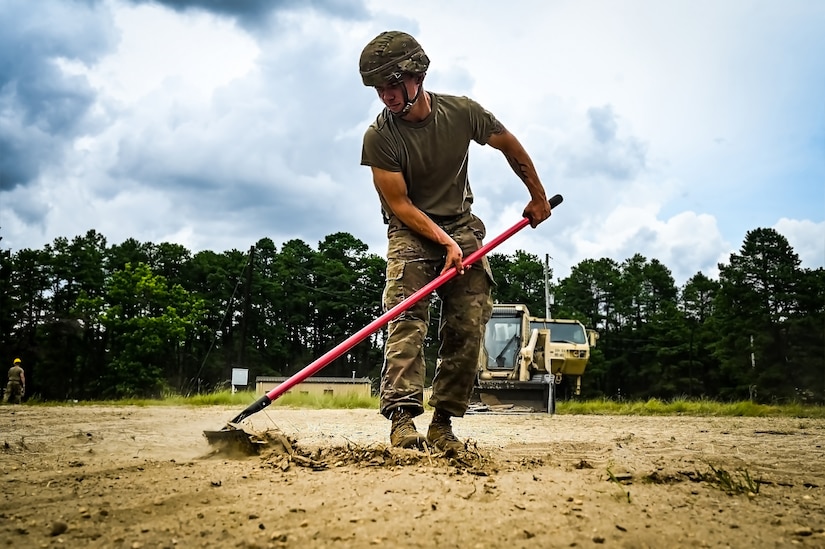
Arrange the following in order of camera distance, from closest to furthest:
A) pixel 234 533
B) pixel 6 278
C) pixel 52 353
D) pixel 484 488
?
pixel 234 533, pixel 484 488, pixel 52 353, pixel 6 278

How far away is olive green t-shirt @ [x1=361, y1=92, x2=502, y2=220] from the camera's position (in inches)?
132

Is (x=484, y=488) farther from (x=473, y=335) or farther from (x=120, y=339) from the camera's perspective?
(x=120, y=339)

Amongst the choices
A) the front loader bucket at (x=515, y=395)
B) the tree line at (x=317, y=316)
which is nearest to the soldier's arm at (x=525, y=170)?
the front loader bucket at (x=515, y=395)

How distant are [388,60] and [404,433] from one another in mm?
1751

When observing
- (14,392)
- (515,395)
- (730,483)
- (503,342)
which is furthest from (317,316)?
(730,483)

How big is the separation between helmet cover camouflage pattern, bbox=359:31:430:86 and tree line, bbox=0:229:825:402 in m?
30.7

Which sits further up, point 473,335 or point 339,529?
point 473,335

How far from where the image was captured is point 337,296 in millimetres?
52844

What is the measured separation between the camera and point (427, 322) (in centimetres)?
338

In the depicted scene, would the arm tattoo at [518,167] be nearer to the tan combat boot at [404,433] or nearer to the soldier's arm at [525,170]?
the soldier's arm at [525,170]

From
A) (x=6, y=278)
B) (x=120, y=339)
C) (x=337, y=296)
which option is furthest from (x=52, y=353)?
(x=337, y=296)

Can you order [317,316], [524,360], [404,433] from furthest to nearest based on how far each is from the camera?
1. [317,316]
2. [524,360]
3. [404,433]

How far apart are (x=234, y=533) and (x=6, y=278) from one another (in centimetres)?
5243

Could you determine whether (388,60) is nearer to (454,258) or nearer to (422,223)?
(422,223)
